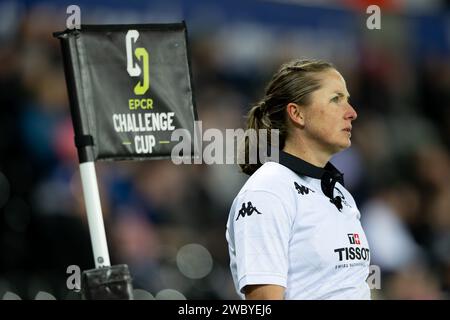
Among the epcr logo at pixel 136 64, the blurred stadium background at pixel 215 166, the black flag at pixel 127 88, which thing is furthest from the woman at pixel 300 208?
the blurred stadium background at pixel 215 166

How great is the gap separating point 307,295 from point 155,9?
4.51 m

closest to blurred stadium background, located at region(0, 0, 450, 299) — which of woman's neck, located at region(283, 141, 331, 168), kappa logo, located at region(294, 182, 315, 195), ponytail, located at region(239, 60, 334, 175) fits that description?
ponytail, located at region(239, 60, 334, 175)

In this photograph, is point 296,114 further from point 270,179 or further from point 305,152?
point 270,179

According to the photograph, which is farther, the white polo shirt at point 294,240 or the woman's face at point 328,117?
the woman's face at point 328,117

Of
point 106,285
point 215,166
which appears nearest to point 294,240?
point 106,285

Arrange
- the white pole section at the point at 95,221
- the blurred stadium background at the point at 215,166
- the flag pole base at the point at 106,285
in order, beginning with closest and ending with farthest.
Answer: the flag pole base at the point at 106,285 < the white pole section at the point at 95,221 < the blurred stadium background at the point at 215,166

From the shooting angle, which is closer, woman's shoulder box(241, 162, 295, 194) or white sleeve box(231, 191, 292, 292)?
white sleeve box(231, 191, 292, 292)

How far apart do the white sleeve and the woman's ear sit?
0.45m

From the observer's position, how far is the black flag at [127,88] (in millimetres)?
3801

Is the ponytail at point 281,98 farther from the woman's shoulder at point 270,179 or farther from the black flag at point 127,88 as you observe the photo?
the black flag at point 127,88

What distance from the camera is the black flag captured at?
12.5 feet

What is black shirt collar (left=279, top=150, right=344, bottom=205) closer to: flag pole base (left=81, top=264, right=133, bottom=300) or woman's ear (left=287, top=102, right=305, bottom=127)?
woman's ear (left=287, top=102, right=305, bottom=127)

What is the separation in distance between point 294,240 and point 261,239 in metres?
0.15
